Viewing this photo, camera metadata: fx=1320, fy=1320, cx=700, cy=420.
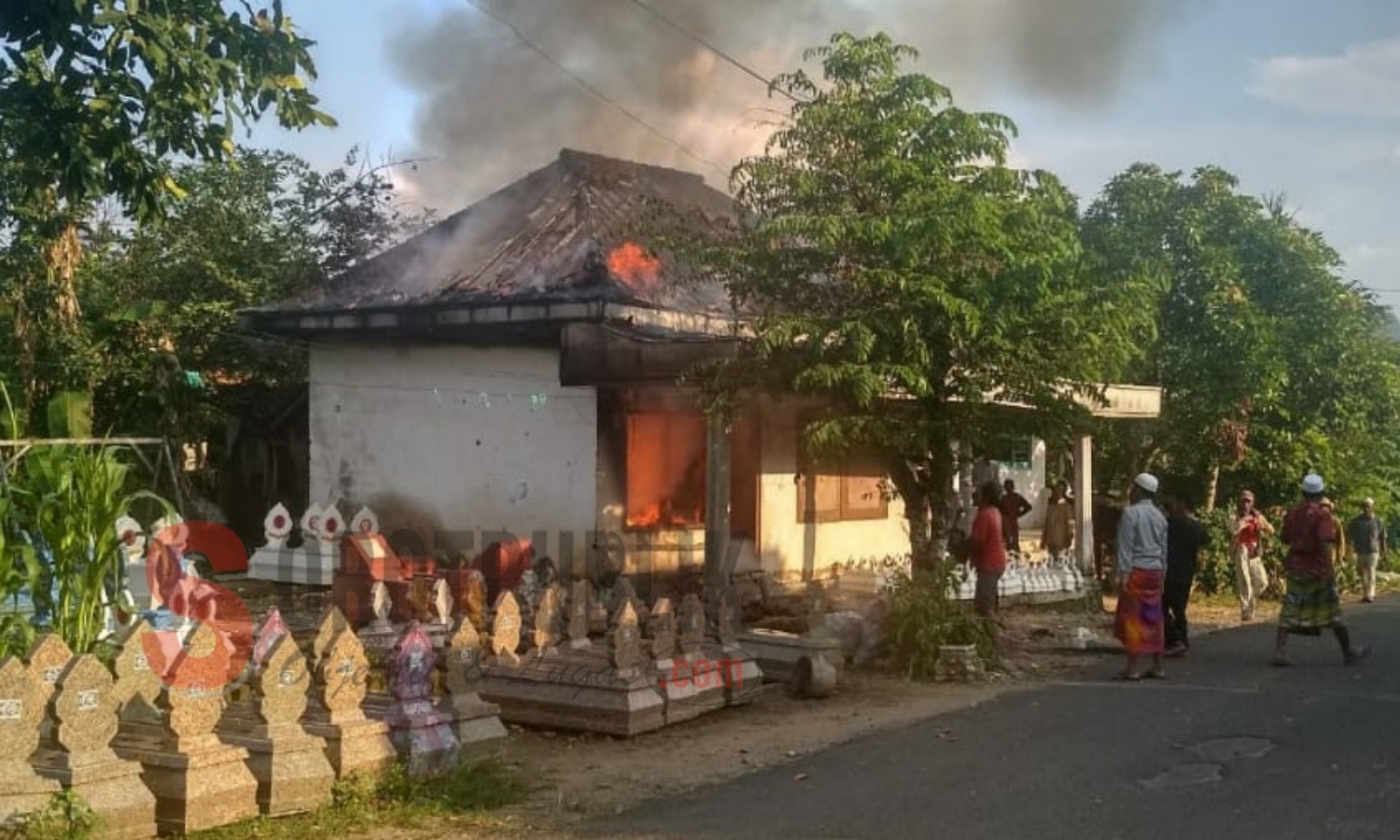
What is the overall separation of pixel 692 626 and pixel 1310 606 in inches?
225

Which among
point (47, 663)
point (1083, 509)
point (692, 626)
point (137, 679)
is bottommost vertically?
point (692, 626)

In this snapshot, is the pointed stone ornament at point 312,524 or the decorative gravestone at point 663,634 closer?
the decorative gravestone at point 663,634

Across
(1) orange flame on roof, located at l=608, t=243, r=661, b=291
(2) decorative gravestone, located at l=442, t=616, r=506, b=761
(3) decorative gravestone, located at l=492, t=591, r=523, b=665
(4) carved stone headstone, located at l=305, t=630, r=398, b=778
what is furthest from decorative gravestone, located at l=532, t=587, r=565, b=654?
(1) orange flame on roof, located at l=608, t=243, r=661, b=291

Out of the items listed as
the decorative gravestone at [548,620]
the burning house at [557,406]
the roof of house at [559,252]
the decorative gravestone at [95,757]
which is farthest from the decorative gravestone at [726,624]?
the decorative gravestone at [95,757]

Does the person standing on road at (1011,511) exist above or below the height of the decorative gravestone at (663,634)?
above

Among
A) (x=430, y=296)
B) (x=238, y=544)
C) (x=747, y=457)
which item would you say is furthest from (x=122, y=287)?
(x=747, y=457)

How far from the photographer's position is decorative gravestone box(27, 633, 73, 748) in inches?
213

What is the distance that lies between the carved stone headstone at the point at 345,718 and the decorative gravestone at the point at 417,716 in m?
0.09

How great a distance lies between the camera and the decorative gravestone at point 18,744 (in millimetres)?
5254

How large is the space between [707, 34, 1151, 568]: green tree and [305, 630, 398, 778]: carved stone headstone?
15.0 ft

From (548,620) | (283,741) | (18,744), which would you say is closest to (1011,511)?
(548,620)

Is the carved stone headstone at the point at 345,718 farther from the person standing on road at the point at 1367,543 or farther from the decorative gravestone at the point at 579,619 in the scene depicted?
the person standing on road at the point at 1367,543

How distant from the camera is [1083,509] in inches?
681

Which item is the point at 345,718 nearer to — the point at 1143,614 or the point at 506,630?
the point at 506,630
